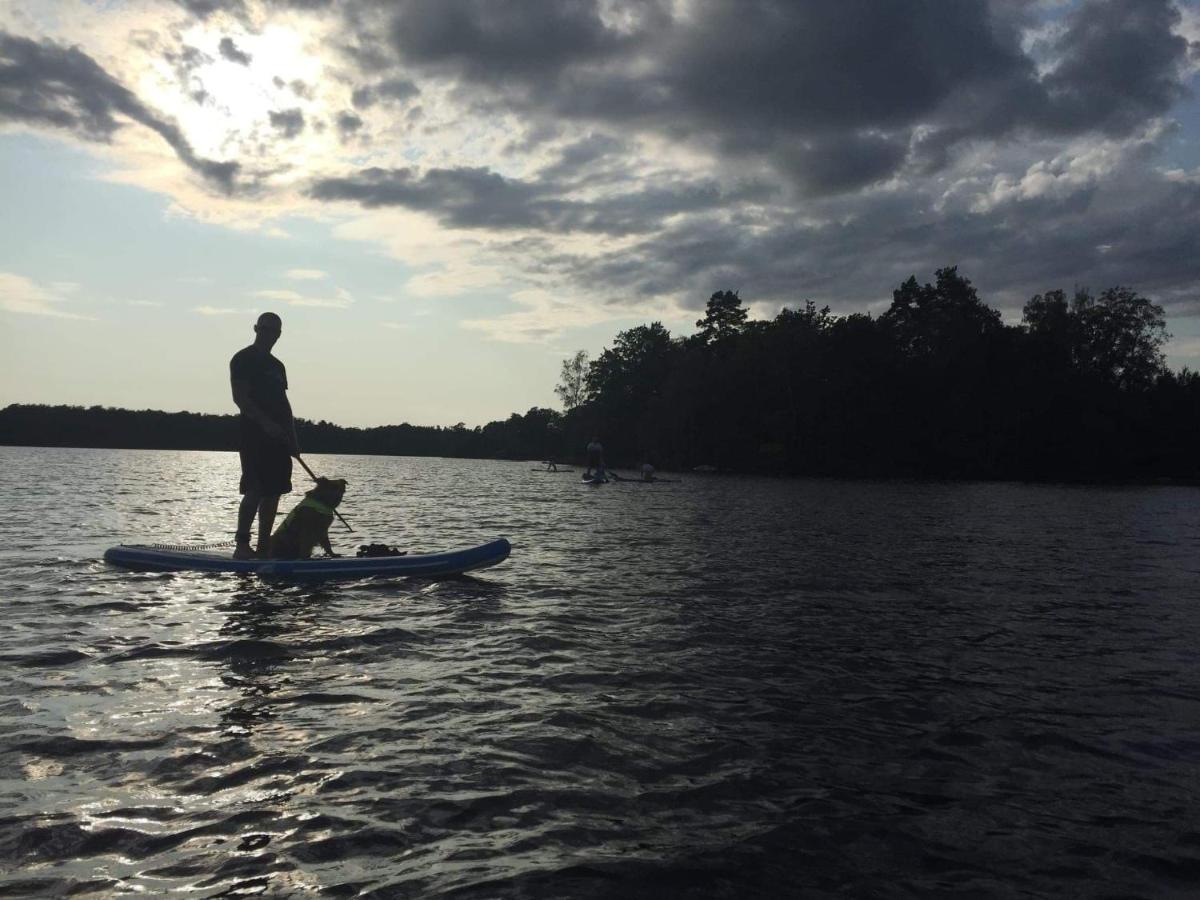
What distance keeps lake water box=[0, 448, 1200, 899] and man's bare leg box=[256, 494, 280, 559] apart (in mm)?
546

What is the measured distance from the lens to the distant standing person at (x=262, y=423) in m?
11.0

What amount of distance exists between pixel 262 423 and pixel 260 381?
61cm

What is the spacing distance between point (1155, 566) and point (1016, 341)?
86.9 meters

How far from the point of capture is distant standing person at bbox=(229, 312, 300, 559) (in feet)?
36.2

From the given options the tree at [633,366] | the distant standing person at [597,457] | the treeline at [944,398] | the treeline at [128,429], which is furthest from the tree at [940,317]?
the treeline at [128,429]

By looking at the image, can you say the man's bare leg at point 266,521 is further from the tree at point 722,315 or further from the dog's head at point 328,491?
the tree at point 722,315

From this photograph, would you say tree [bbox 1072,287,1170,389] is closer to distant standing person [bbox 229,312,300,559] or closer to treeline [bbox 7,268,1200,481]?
treeline [bbox 7,268,1200,481]

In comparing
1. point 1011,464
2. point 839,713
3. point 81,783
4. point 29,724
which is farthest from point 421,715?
point 1011,464

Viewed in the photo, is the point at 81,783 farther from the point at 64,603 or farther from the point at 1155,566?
the point at 1155,566

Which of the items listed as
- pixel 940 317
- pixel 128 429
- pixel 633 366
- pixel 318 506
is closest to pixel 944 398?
pixel 940 317

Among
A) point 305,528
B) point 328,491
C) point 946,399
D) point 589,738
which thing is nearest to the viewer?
point 589,738

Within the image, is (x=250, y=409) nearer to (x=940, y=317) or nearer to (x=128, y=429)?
(x=940, y=317)

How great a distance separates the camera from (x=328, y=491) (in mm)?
11391

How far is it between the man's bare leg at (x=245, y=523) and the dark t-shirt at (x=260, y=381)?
0.93m
